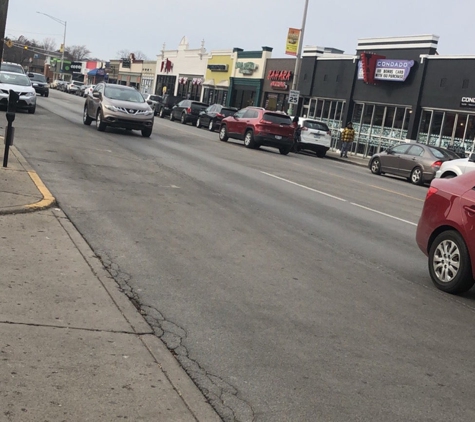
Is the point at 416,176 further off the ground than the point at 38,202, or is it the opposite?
the point at 416,176

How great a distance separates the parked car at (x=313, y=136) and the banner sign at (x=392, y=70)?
5.87 metres

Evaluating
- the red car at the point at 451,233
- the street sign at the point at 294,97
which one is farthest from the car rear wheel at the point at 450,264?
the street sign at the point at 294,97

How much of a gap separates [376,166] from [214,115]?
1620cm

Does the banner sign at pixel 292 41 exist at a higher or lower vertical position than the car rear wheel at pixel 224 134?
higher

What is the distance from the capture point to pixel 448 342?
5.77 meters

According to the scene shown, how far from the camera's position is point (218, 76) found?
6159 centimetres

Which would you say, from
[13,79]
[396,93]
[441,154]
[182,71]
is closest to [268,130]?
[441,154]

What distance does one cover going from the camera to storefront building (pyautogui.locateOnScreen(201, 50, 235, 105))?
59.3m

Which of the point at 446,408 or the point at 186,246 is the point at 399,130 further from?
the point at 446,408

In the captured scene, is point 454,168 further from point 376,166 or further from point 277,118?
point 277,118

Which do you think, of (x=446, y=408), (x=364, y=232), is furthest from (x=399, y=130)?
(x=446, y=408)

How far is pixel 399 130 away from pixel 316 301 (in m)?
30.9

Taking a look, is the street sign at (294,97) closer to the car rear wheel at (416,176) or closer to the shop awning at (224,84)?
the car rear wheel at (416,176)

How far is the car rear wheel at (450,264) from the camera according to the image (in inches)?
285
